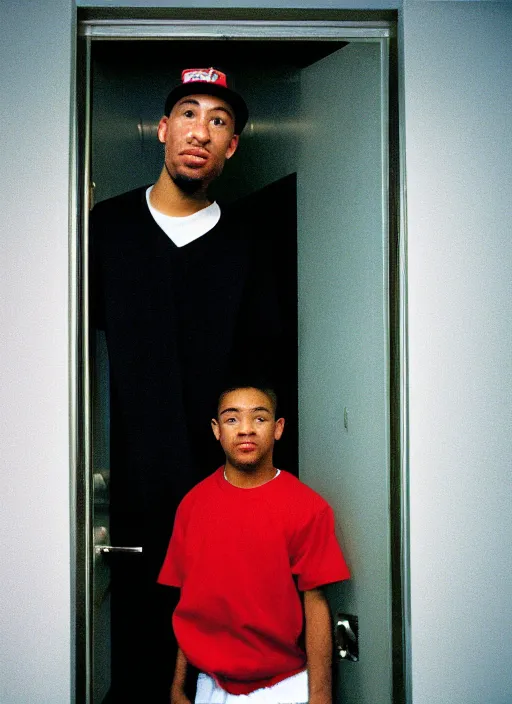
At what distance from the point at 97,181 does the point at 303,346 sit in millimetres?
698

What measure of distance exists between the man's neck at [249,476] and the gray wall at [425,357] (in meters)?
0.38

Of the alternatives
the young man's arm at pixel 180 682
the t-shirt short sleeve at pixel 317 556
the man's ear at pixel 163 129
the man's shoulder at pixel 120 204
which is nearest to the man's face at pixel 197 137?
the man's ear at pixel 163 129

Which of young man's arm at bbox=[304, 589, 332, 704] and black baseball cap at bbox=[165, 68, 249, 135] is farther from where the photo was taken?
black baseball cap at bbox=[165, 68, 249, 135]

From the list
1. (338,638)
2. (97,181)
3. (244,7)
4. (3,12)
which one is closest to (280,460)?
(338,638)

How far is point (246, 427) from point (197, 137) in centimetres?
78

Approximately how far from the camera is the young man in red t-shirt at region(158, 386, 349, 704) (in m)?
1.77

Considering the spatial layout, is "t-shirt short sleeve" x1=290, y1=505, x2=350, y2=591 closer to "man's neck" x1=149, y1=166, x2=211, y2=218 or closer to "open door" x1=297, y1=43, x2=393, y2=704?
"open door" x1=297, y1=43, x2=393, y2=704

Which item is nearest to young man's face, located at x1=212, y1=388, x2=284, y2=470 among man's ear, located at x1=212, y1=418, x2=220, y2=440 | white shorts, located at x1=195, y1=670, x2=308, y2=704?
man's ear, located at x1=212, y1=418, x2=220, y2=440

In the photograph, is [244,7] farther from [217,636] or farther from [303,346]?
[217,636]

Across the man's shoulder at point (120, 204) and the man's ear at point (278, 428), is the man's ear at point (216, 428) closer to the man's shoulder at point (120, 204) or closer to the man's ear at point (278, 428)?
the man's ear at point (278, 428)

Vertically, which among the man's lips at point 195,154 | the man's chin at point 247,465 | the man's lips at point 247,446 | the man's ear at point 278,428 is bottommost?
the man's chin at point 247,465

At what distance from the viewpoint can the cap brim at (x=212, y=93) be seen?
6.19 ft

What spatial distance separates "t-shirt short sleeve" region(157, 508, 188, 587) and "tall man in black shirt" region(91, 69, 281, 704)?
1.4 inches

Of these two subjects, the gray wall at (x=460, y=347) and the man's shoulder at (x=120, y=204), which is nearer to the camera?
the gray wall at (x=460, y=347)
